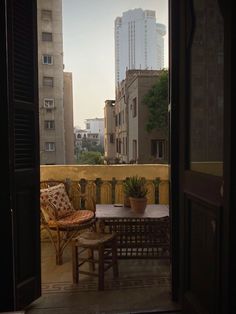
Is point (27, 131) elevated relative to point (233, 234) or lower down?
elevated

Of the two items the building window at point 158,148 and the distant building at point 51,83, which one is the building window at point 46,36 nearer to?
the distant building at point 51,83

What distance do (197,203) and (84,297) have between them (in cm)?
135

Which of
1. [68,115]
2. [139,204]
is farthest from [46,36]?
[139,204]

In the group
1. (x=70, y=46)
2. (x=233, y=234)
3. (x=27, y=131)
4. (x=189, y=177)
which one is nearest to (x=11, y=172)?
(x=27, y=131)

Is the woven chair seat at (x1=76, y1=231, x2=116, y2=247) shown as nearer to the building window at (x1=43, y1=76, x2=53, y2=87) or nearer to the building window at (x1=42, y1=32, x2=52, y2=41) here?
the building window at (x1=43, y1=76, x2=53, y2=87)

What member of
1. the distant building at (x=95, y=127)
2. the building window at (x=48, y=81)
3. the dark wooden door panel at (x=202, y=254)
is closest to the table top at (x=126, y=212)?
the dark wooden door panel at (x=202, y=254)

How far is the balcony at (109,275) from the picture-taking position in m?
2.52

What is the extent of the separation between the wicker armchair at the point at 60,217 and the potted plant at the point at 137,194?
1.59 ft

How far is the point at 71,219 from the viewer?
357cm

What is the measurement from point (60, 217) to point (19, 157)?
1.49 metres

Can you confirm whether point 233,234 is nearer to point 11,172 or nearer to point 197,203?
point 197,203

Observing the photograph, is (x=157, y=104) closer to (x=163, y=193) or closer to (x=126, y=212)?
(x=163, y=193)

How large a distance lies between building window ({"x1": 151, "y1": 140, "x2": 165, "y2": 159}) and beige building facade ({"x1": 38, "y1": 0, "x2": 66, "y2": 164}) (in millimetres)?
8945

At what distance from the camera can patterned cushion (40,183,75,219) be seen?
143 inches
